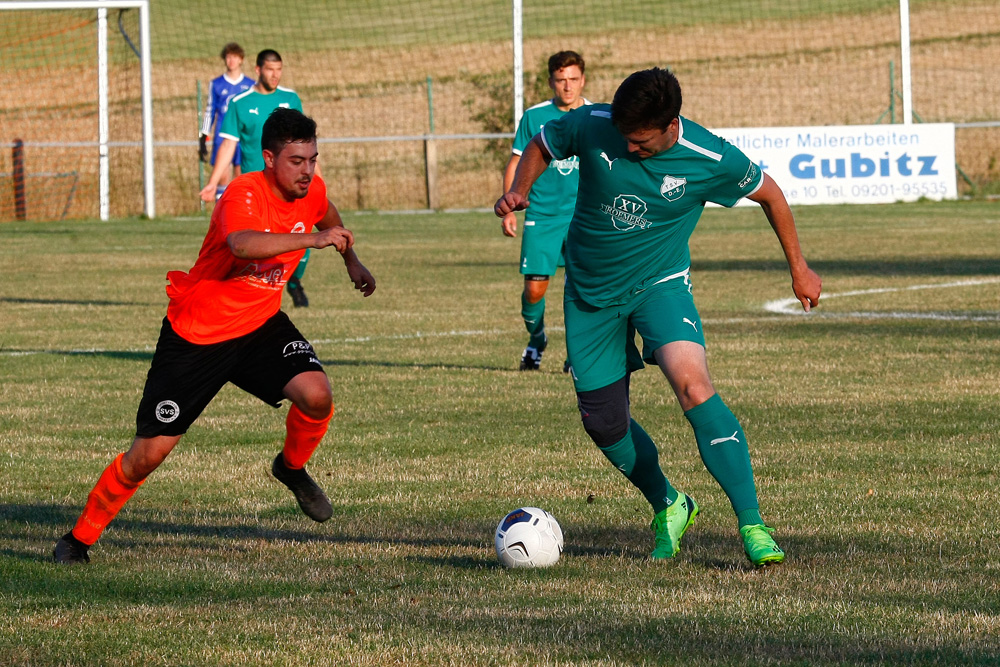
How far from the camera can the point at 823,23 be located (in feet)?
182

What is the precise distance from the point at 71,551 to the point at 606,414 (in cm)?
192

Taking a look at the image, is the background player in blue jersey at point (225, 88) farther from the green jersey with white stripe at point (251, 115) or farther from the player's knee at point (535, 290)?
the player's knee at point (535, 290)

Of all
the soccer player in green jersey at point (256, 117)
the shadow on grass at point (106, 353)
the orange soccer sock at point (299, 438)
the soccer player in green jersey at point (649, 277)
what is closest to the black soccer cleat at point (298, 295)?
the soccer player in green jersey at point (256, 117)

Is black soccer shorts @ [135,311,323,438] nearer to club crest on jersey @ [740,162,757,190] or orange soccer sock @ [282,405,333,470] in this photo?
orange soccer sock @ [282,405,333,470]

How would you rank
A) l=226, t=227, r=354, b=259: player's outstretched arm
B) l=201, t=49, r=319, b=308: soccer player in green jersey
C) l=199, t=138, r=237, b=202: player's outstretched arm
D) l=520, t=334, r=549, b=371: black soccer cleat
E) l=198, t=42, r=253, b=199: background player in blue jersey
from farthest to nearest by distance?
l=198, t=42, r=253, b=199: background player in blue jersey → l=199, t=138, r=237, b=202: player's outstretched arm → l=201, t=49, r=319, b=308: soccer player in green jersey → l=520, t=334, r=549, b=371: black soccer cleat → l=226, t=227, r=354, b=259: player's outstretched arm

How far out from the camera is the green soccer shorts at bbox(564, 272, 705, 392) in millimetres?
5562

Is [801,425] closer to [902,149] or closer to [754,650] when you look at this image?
[754,650]

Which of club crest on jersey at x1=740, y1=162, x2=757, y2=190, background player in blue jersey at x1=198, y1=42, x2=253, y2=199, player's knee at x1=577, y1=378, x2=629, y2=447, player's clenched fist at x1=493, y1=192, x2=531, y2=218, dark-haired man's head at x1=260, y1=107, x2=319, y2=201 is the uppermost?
background player in blue jersey at x1=198, y1=42, x2=253, y2=199

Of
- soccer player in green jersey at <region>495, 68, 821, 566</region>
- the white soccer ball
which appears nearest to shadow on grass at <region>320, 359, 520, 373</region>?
soccer player in green jersey at <region>495, 68, 821, 566</region>

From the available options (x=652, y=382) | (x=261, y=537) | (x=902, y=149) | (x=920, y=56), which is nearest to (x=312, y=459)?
(x=261, y=537)

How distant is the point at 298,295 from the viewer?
1399 centimetres

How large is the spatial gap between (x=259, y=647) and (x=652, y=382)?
18.5 ft

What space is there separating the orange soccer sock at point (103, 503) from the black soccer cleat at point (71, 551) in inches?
0.8

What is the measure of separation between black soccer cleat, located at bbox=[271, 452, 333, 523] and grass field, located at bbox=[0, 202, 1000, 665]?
0.12 meters
